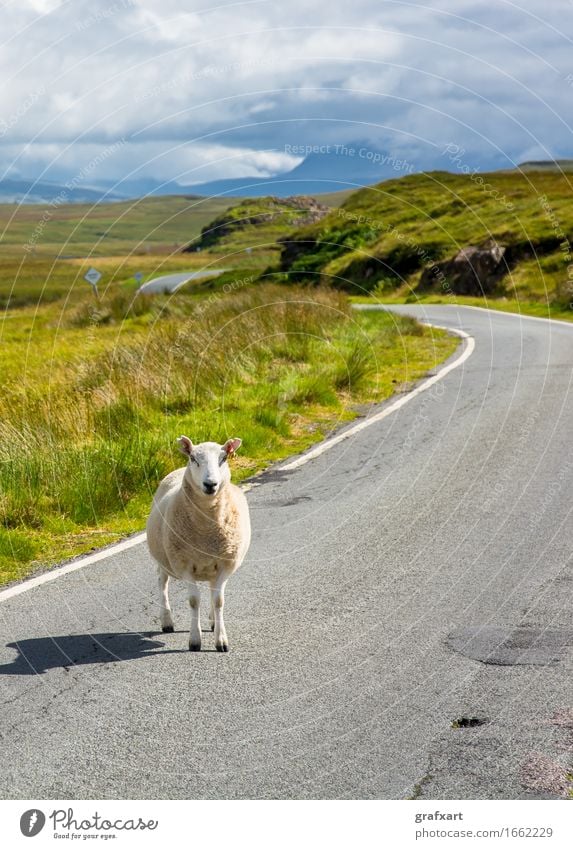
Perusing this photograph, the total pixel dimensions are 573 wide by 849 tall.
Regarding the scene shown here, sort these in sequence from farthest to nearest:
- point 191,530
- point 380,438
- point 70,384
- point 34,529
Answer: point 70,384, point 380,438, point 34,529, point 191,530

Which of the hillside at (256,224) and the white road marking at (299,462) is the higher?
the hillside at (256,224)

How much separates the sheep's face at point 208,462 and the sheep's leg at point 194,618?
74 cm

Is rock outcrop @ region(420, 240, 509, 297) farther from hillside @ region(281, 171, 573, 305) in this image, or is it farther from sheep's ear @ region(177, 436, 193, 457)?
sheep's ear @ region(177, 436, 193, 457)

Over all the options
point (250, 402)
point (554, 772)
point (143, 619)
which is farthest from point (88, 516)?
point (554, 772)

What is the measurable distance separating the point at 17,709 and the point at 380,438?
8.34 metres

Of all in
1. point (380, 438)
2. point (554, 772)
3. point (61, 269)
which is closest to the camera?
point (554, 772)

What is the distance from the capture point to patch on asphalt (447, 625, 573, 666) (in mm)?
5941

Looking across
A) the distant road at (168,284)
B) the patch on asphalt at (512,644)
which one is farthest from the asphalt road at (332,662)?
the distant road at (168,284)

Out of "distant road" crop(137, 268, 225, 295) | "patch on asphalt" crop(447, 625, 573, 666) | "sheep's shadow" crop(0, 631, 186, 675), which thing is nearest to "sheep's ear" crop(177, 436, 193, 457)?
"sheep's shadow" crop(0, 631, 186, 675)

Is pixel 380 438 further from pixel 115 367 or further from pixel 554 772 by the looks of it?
pixel 554 772

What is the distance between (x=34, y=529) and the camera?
937 cm
